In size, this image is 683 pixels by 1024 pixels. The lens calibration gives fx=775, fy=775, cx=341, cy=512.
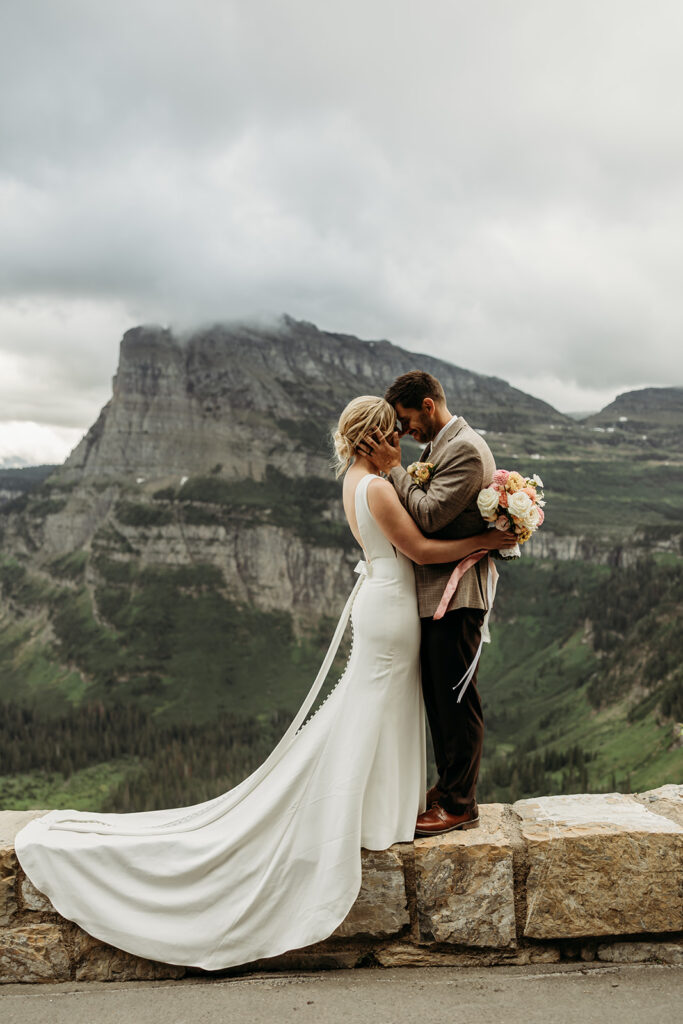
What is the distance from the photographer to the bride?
6273mm

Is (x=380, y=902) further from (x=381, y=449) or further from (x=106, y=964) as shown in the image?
(x=381, y=449)

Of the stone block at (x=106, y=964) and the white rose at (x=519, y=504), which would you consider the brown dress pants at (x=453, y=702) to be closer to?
the white rose at (x=519, y=504)

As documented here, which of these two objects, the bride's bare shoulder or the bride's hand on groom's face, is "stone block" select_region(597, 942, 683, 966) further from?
the bride's hand on groom's face

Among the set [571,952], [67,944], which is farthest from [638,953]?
[67,944]

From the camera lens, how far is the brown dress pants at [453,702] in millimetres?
6512

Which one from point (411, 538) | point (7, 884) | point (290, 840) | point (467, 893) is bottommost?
point (7, 884)

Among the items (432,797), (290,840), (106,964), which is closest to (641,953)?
(432,797)

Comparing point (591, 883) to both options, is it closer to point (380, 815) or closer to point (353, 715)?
point (380, 815)

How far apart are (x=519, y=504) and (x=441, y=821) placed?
281 cm

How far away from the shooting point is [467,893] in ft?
20.7

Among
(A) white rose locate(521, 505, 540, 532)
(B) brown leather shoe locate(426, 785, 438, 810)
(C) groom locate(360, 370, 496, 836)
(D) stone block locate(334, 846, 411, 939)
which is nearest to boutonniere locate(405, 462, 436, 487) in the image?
(C) groom locate(360, 370, 496, 836)

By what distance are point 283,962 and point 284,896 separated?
1.70 feet

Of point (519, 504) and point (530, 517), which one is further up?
point (519, 504)

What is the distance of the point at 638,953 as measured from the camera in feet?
20.5
